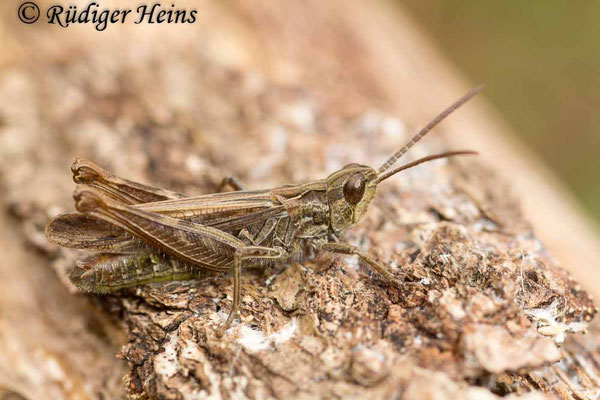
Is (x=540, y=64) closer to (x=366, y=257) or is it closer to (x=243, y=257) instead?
(x=366, y=257)

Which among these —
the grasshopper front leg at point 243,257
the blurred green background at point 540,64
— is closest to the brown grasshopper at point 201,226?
the grasshopper front leg at point 243,257

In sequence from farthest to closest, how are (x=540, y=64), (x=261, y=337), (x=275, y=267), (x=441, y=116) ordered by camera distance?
(x=540, y=64), (x=275, y=267), (x=441, y=116), (x=261, y=337)

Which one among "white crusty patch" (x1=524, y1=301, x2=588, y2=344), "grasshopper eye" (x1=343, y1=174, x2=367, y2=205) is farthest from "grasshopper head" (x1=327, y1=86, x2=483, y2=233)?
"white crusty patch" (x1=524, y1=301, x2=588, y2=344)

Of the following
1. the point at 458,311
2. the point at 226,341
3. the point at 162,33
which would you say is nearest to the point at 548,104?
the point at 162,33

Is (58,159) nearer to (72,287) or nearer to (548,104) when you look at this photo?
(72,287)

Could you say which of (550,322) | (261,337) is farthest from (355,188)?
(550,322)
